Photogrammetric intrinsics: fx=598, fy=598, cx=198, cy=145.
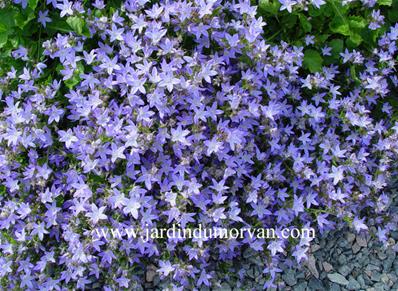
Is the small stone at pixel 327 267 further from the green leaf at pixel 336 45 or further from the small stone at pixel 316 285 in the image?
the green leaf at pixel 336 45

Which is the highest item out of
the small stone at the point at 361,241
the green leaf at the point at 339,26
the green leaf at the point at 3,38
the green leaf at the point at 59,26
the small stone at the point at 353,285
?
the green leaf at the point at 59,26

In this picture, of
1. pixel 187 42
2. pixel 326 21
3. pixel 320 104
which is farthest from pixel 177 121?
pixel 326 21

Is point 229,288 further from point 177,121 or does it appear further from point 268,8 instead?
point 268,8

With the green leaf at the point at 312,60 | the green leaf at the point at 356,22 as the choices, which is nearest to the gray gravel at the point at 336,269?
the green leaf at the point at 312,60

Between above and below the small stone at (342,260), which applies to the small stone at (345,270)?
below

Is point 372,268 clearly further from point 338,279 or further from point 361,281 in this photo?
point 338,279

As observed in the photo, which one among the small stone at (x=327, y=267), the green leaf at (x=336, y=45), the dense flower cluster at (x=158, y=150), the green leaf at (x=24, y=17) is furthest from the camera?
the green leaf at (x=336, y=45)
